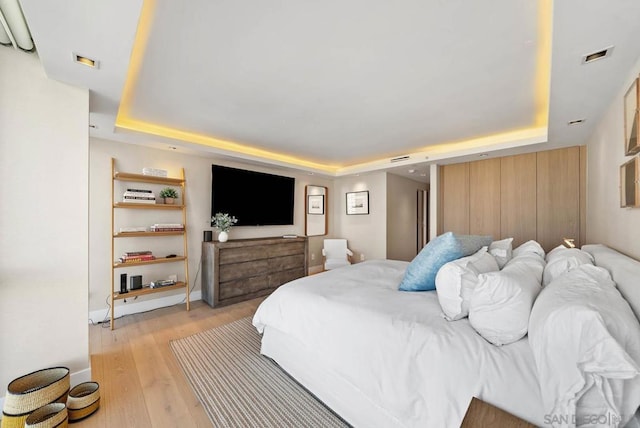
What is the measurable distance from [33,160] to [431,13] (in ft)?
8.63

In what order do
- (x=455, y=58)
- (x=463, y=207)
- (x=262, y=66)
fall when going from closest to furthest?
1. (x=455, y=58)
2. (x=262, y=66)
3. (x=463, y=207)

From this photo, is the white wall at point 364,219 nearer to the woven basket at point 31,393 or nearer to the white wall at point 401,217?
the white wall at point 401,217

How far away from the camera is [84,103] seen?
72.2 inches

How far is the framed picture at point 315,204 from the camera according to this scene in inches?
217

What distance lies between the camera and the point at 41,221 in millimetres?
1669

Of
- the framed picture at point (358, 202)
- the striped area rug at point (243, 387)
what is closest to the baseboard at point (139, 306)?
the striped area rug at point (243, 387)

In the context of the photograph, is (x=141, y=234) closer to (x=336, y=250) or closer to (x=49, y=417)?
(x=49, y=417)

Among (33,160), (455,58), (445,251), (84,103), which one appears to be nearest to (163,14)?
(84,103)

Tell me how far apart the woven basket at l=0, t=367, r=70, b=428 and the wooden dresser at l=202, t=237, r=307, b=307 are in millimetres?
1822

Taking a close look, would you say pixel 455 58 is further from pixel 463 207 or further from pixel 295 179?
pixel 295 179

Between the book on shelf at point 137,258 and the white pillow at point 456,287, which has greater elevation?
the white pillow at point 456,287

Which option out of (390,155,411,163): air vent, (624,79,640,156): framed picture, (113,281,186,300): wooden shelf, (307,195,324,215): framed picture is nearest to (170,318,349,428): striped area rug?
(113,281,186,300): wooden shelf

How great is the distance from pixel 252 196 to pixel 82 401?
10.3ft

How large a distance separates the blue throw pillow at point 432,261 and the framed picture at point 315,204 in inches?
147
